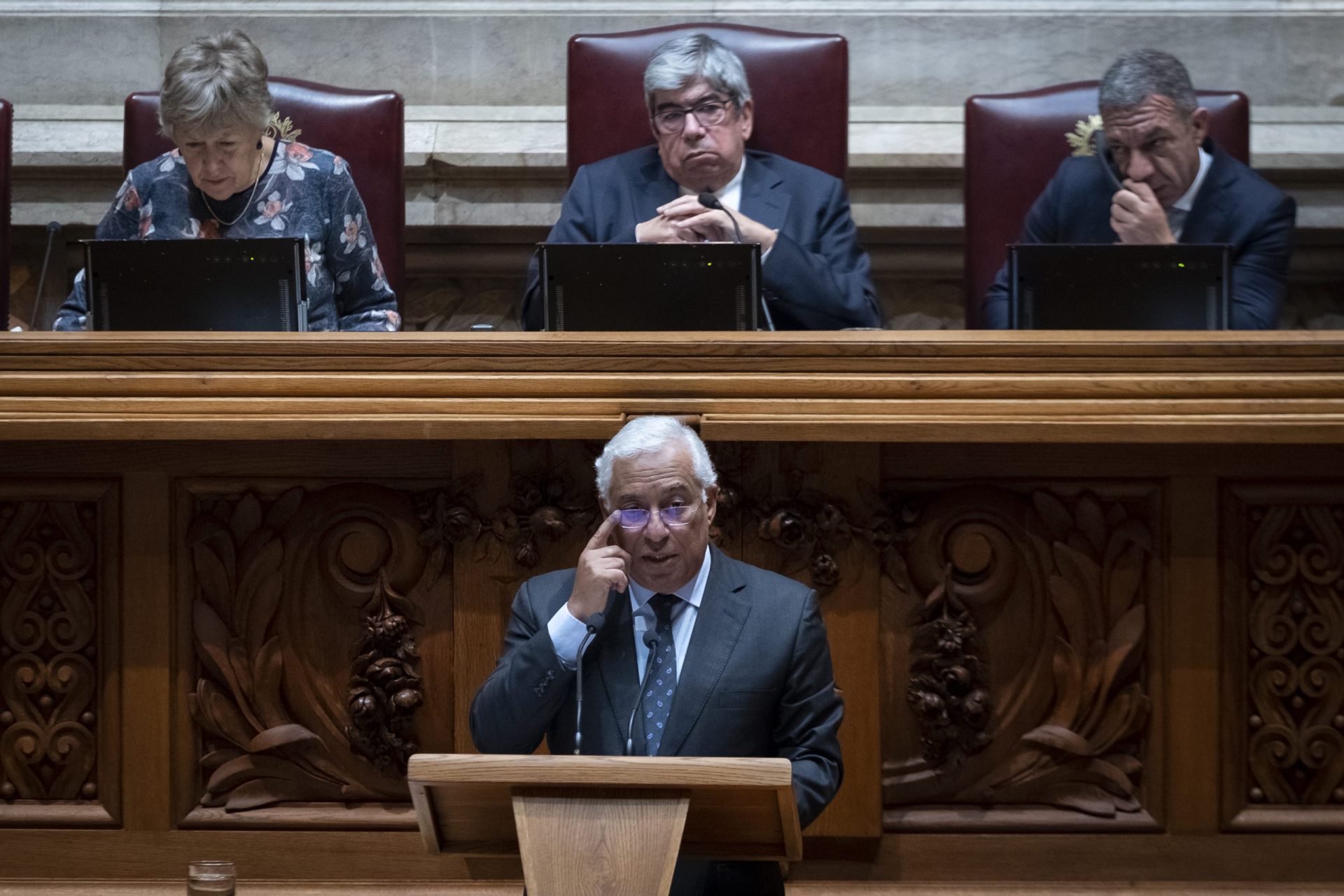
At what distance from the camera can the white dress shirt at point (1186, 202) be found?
3.28 m

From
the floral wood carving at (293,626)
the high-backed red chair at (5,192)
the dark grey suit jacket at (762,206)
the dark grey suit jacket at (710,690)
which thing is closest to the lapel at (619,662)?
the dark grey suit jacket at (710,690)

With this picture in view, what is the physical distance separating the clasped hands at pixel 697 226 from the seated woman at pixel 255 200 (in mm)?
571

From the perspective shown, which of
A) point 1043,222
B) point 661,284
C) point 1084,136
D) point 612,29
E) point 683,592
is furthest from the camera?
point 612,29

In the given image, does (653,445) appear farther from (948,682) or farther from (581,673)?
(948,682)

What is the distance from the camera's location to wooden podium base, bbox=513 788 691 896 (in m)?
1.68

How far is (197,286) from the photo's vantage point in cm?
260

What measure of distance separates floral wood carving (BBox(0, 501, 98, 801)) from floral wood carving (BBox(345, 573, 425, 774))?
1.23ft

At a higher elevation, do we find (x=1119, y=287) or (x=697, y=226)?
(x=697, y=226)

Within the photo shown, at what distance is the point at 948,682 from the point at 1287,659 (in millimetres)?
472

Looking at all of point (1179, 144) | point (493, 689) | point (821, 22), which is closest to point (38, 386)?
point (493, 689)

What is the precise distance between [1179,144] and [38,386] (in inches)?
82.6

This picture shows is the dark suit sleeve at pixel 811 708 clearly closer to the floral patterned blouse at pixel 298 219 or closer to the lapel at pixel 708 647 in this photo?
the lapel at pixel 708 647

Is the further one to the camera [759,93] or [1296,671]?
[759,93]

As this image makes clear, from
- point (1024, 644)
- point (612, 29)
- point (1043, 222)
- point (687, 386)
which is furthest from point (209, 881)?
point (612, 29)
